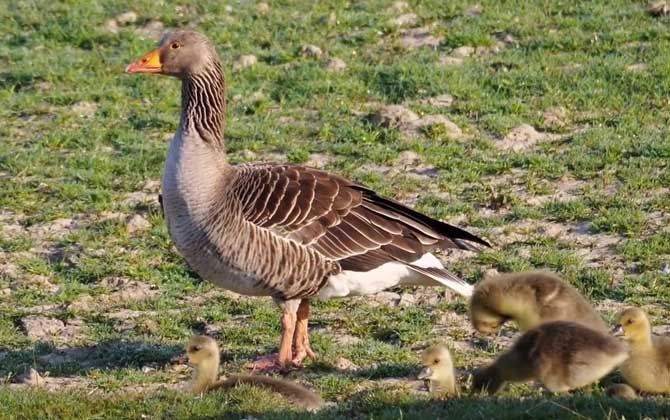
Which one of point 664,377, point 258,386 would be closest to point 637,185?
point 664,377

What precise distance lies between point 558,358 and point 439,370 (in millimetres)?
720

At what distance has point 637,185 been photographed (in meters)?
12.5

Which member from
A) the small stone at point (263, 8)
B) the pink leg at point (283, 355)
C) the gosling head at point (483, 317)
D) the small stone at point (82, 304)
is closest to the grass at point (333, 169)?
the small stone at point (82, 304)

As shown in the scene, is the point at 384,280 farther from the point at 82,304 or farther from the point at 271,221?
the point at 82,304

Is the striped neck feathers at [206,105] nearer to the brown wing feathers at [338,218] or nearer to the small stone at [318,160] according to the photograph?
the brown wing feathers at [338,218]

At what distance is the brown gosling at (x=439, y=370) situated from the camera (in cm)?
819

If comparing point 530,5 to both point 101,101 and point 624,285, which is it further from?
point 624,285

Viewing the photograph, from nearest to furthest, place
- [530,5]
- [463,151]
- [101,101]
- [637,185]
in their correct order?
[637,185], [463,151], [101,101], [530,5]

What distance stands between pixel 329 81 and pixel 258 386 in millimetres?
7279

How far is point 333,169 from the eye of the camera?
1320cm

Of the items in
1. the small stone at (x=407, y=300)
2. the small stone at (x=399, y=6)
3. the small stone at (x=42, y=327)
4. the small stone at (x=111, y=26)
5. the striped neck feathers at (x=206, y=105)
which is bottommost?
the small stone at (x=42, y=327)

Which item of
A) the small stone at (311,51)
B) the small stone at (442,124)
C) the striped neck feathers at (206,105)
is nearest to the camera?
the striped neck feathers at (206,105)

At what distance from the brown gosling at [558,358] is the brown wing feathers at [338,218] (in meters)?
1.74

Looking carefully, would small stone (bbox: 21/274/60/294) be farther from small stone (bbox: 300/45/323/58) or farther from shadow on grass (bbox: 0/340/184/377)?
small stone (bbox: 300/45/323/58)
